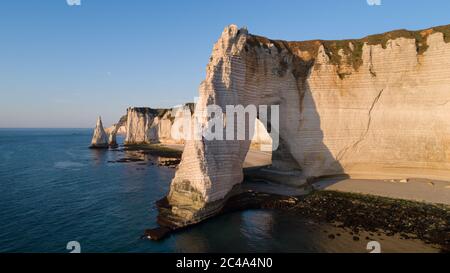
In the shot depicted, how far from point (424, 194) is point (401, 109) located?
8640mm

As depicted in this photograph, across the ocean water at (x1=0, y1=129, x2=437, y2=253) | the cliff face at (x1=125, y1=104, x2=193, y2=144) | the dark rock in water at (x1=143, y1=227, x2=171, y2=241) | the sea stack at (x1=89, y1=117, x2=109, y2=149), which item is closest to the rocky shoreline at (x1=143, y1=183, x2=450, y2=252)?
the dark rock in water at (x1=143, y1=227, x2=171, y2=241)

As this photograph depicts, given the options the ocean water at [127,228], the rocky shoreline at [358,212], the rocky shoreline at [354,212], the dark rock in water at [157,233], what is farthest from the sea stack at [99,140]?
the dark rock in water at [157,233]

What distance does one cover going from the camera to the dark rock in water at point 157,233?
1614cm

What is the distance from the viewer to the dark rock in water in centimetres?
1614

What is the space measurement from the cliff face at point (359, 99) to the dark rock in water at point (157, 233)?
8.52 meters

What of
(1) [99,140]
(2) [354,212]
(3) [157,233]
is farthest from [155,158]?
(2) [354,212]

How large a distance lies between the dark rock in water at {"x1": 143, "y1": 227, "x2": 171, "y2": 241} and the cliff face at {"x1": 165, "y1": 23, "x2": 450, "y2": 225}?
→ 852 cm

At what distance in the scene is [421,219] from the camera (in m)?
18.2

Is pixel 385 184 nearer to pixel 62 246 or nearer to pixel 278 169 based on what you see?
pixel 278 169

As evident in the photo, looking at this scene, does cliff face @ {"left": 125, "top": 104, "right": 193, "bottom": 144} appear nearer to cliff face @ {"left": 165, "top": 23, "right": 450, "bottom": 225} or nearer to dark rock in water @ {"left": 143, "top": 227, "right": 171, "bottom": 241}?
cliff face @ {"left": 165, "top": 23, "right": 450, "bottom": 225}

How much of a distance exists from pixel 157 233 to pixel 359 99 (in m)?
22.6

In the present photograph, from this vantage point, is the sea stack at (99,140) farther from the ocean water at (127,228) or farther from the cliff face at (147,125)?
the ocean water at (127,228)
